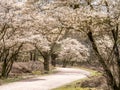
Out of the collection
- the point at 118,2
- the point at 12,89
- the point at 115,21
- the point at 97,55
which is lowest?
the point at 12,89

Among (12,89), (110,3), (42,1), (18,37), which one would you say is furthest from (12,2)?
(110,3)

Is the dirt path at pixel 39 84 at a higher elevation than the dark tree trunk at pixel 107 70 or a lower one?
lower

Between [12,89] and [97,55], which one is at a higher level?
[97,55]

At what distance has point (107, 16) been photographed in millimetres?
13031

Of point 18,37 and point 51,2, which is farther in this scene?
point 18,37

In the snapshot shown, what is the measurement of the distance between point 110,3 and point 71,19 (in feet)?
6.37

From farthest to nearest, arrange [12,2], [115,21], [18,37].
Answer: [18,37]
[12,2]
[115,21]

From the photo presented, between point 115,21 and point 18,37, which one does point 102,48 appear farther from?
point 18,37

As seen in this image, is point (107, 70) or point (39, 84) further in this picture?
point (39, 84)

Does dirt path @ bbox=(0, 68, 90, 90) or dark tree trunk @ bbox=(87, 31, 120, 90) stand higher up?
dark tree trunk @ bbox=(87, 31, 120, 90)

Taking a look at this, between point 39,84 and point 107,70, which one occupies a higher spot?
point 107,70

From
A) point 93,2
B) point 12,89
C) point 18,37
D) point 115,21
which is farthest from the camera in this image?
point 18,37

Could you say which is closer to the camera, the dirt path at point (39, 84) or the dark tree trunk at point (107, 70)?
the dark tree trunk at point (107, 70)

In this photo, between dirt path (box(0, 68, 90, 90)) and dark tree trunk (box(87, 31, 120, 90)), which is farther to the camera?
dirt path (box(0, 68, 90, 90))
